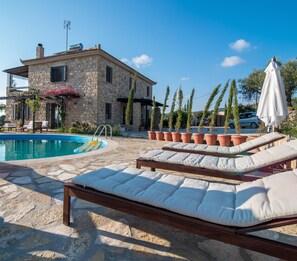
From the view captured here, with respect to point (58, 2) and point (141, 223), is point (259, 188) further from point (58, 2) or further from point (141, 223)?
point (58, 2)

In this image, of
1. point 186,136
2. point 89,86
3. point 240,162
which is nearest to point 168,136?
point 186,136

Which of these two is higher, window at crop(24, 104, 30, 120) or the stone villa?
the stone villa

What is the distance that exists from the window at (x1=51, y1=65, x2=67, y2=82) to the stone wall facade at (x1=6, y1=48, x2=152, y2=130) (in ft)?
0.71

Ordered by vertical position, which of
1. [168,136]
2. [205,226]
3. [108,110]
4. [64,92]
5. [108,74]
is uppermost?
[108,74]

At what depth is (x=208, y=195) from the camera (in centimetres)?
156

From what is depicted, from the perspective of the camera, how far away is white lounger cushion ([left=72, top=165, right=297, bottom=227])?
1202mm

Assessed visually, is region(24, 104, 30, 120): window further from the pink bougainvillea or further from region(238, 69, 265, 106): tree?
region(238, 69, 265, 106): tree

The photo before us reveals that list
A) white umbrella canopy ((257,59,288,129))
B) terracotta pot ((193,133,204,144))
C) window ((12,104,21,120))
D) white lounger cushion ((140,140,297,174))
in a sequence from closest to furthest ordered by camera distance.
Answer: white lounger cushion ((140,140,297,174))
white umbrella canopy ((257,59,288,129))
terracotta pot ((193,133,204,144))
window ((12,104,21,120))

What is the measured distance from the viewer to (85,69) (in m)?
12.6

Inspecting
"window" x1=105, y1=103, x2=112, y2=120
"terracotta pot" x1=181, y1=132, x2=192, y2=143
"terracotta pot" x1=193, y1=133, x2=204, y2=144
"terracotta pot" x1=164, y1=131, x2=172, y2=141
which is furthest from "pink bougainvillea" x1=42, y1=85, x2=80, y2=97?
"terracotta pot" x1=193, y1=133, x2=204, y2=144

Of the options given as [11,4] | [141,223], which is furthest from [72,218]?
[11,4]

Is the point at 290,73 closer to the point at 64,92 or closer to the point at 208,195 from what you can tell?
the point at 64,92

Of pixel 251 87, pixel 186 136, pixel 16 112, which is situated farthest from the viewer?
pixel 251 87

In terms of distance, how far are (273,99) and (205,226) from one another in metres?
3.97
